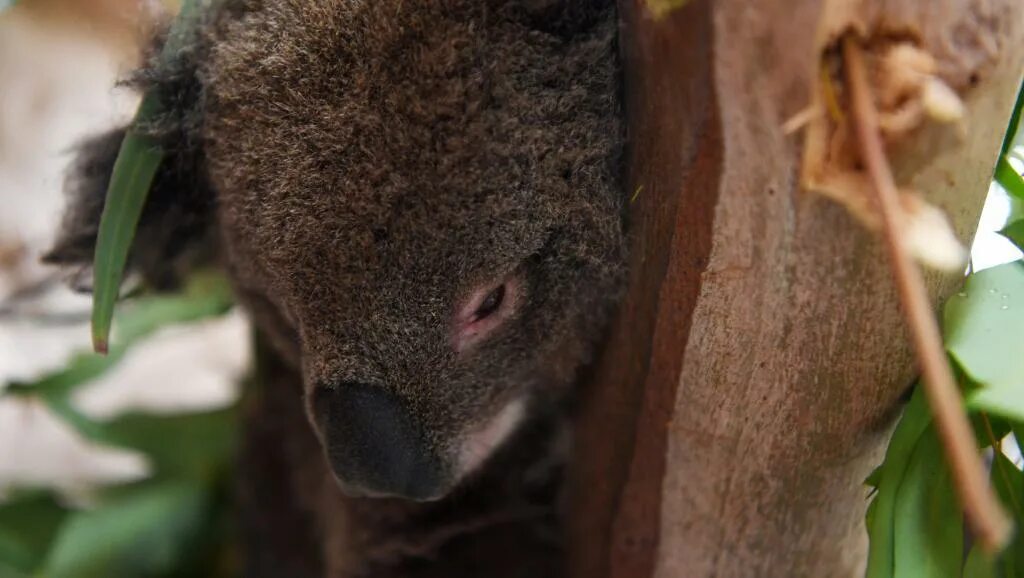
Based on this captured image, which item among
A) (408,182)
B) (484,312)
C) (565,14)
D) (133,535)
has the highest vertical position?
(565,14)

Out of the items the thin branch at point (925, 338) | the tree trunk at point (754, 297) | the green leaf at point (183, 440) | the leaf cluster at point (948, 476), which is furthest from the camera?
the green leaf at point (183, 440)

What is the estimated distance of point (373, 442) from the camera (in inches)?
38.8

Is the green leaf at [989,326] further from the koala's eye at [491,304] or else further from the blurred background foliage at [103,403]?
the blurred background foliage at [103,403]

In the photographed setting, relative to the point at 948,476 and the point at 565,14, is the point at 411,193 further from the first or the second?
the point at 948,476

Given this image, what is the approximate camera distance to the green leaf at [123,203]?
1035 mm

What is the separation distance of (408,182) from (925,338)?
1.78ft

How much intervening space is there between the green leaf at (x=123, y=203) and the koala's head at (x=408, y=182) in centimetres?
5

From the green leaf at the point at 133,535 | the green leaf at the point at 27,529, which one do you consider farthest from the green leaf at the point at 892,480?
the green leaf at the point at 27,529

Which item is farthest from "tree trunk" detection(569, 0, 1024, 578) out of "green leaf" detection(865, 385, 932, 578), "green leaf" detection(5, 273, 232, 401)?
"green leaf" detection(5, 273, 232, 401)

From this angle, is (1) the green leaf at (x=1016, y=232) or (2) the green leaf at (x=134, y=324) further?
(2) the green leaf at (x=134, y=324)

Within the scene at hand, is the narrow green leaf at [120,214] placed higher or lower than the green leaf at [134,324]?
higher

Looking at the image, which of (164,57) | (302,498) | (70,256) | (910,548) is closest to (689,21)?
(910,548)

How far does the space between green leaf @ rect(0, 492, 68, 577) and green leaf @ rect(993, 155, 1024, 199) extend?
72.3 inches

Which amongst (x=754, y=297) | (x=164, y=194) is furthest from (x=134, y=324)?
(x=754, y=297)
